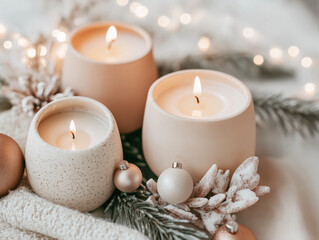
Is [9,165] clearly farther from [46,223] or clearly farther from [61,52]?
[61,52]

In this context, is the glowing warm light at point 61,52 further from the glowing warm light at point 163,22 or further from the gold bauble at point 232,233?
the gold bauble at point 232,233

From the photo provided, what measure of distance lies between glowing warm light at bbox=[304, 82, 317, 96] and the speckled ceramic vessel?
0.46m

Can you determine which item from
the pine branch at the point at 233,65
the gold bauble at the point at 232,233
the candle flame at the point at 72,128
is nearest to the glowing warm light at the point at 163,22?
the pine branch at the point at 233,65

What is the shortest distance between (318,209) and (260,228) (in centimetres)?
10

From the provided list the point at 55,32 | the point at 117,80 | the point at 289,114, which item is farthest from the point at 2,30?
the point at 289,114

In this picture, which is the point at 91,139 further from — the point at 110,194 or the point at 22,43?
the point at 22,43

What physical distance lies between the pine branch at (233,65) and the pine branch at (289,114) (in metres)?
0.10

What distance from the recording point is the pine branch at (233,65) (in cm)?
93

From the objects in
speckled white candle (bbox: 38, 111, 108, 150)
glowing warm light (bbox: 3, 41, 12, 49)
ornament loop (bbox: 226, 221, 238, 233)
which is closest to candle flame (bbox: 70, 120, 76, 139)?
speckled white candle (bbox: 38, 111, 108, 150)

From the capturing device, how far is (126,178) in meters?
0.61

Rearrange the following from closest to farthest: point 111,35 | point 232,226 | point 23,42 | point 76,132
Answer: point 232,226
point 76,132
point 111,35
point 23,42

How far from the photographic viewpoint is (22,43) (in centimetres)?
87

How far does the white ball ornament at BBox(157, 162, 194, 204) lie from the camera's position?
59 centimetres

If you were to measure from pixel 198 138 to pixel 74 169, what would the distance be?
0.17m
